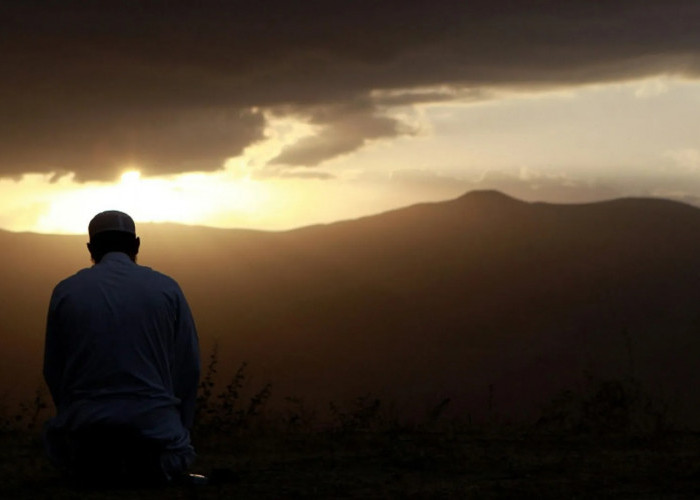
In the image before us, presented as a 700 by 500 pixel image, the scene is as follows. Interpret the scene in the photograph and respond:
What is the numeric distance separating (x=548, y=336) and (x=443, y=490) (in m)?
31.2

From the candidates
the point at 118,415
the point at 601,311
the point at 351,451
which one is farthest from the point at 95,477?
the point at 601,311

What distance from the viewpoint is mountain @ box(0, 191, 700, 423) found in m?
34.3

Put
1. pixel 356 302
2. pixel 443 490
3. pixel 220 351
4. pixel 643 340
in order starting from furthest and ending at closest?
pixel 356 302
pixel 220 351
pixel 643 340
pixel 443 490

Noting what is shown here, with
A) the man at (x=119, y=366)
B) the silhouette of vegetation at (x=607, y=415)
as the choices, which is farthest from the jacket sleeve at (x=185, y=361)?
the silhouette of vegetation at (x=607, y=415)

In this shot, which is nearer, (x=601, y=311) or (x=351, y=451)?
(x=351, y=451)

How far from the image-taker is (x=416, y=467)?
Result: 9070 mm

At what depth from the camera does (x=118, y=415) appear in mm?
7211

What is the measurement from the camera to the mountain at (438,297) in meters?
34.3

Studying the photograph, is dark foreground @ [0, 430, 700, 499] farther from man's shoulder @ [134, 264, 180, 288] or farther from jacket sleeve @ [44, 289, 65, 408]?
man's shoulder @ [134, 264, 180, 288]

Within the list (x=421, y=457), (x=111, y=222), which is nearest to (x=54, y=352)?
(x=111, y=222)

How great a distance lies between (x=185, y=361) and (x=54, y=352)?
808 millimetres

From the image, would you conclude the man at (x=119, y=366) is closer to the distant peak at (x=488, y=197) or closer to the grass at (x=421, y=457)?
the grass at (x=421, y=457)

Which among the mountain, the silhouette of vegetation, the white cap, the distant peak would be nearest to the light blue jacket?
the white cap

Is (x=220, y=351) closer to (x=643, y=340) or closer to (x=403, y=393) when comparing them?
(x=403, y=393)
